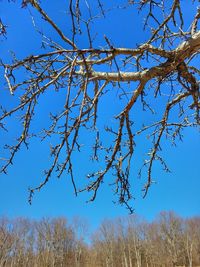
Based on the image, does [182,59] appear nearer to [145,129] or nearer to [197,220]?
[145,129]

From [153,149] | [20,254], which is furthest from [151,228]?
[153,149]

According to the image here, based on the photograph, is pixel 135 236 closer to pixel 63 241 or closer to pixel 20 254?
pixel 63 241

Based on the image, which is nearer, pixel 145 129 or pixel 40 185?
pixel 40 185

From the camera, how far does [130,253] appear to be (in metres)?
56.6

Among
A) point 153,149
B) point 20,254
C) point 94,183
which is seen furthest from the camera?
point 20,254

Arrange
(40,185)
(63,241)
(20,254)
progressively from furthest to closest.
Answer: (63,241)
(20,254)
(40,185)

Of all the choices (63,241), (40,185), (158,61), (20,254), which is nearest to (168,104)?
(158,61)

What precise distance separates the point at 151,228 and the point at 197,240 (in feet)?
25.2

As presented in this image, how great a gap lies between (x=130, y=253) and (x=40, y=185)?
57.5 meters

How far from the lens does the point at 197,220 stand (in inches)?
2243

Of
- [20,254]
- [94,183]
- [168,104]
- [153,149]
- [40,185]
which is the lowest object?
[40,185]

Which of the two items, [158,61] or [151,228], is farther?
[151,228]

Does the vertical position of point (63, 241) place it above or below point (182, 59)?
above

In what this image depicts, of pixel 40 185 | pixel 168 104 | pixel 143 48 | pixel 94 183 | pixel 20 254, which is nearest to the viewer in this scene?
pixel 40 185
